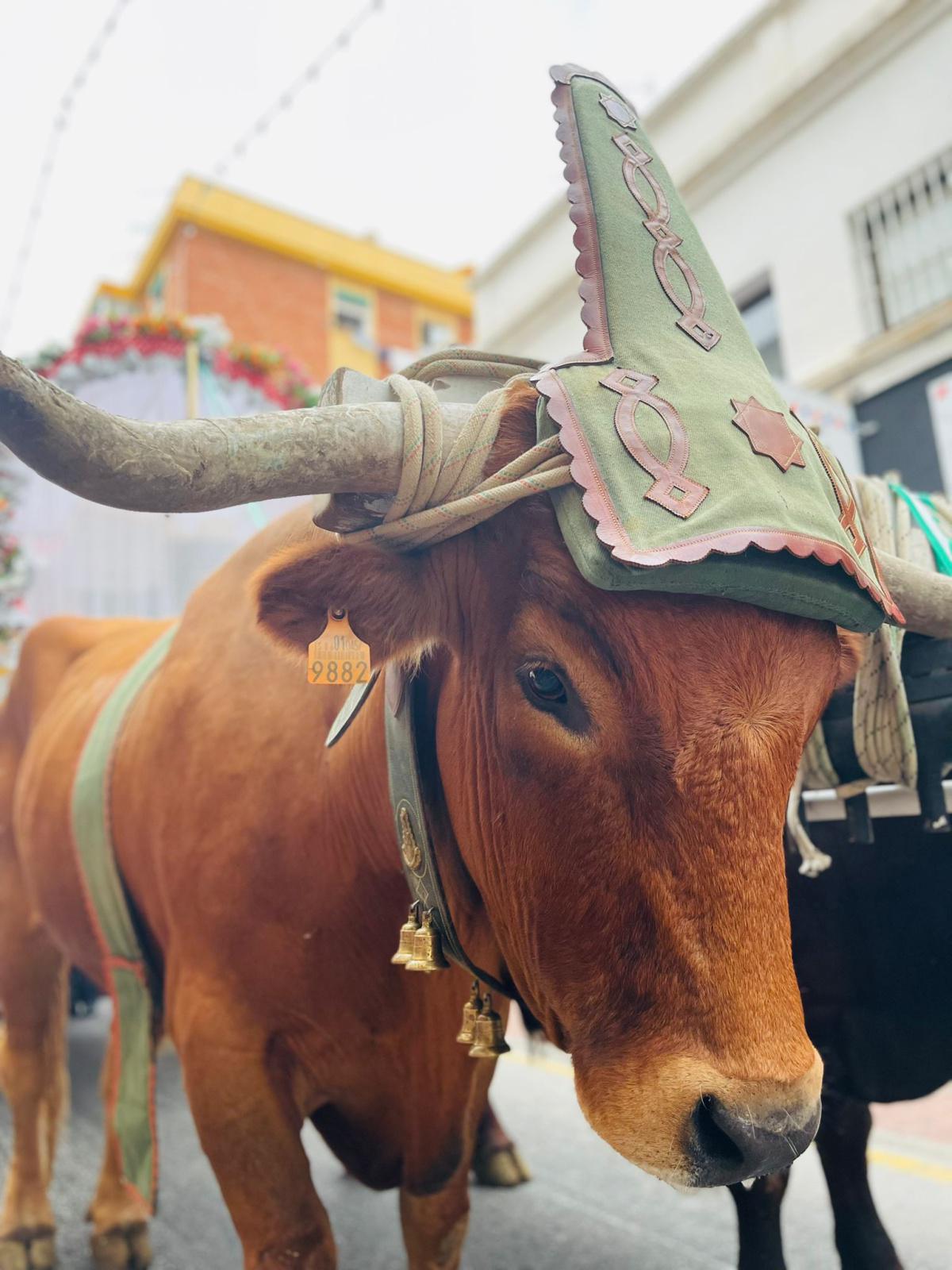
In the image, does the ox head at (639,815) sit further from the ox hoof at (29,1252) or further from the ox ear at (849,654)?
the ox hoof at (29,1252)

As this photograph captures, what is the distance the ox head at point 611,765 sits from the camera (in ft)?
4.28

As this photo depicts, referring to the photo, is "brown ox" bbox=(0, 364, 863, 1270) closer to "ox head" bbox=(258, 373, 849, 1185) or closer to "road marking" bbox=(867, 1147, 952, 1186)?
"ox head" bbox=(258, 373, 849, 1185)

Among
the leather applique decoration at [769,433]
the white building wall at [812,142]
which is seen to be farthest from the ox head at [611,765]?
the white building wall at [812,142]

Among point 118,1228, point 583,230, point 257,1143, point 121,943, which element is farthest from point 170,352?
point 257,1143

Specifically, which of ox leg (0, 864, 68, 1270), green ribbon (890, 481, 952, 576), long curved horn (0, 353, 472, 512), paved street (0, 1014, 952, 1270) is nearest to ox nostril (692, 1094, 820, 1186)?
long curved horn (0, 353, 472, 512)

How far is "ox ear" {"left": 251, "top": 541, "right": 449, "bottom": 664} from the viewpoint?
168 centimetres

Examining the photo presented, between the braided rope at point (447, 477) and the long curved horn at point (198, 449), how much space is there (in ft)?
0.10

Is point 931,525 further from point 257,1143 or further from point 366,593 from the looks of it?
point 257,1143

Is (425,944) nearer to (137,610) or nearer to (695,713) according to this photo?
→ (695,713)

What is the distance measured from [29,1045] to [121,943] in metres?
1.46

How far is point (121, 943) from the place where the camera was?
2627 mm

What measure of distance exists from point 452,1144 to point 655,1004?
112 centimetres

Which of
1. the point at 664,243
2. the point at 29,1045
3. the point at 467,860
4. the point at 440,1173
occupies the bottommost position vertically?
the point at 440,1173

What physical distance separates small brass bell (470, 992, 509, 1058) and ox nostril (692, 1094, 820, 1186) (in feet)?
1.66
